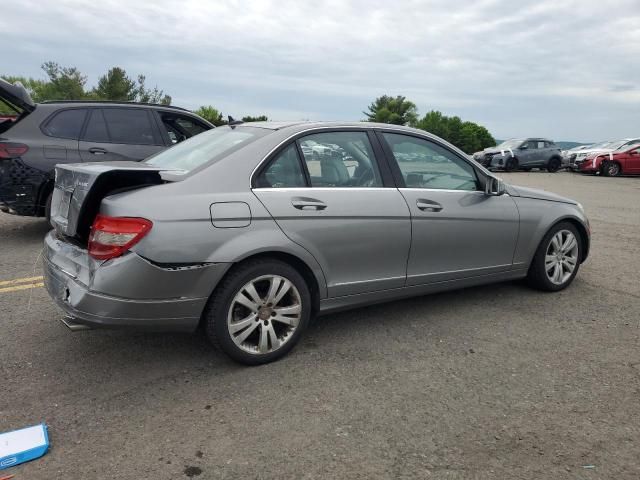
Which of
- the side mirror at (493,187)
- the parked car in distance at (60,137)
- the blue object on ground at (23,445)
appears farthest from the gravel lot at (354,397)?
the parked car in distance at (60,137)

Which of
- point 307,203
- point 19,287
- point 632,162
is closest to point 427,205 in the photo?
point 307,203

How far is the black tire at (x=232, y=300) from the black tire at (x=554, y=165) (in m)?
24.1

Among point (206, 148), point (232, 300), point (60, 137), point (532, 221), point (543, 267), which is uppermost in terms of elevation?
point (60, 137)

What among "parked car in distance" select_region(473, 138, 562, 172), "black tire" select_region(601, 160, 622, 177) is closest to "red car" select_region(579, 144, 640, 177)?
"black tire" select_region(601, 160, 622, 177)

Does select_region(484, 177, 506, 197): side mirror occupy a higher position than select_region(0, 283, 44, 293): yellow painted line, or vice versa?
select_region(484, 177, 506, 197): side mirror

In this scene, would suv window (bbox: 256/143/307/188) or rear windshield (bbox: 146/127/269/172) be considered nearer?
suv window (bbox: 256/143/307/188)

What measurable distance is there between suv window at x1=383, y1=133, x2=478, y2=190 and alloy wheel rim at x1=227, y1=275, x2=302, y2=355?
4.16 feet

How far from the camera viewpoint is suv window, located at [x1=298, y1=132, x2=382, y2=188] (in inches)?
142

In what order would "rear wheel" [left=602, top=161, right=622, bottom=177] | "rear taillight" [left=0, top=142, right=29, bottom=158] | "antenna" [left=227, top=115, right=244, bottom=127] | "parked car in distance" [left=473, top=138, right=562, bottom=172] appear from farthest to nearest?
"parked car in distance" [left=473, top=138, right=562, bottom=172] → "rear wheel" [left=602, top=161, right=622, bottom=177] → "rear taillight" [left=0, top=142, right=29, bottom=158] → "antenna" [left=227, top=115, right=244, bottom=127]

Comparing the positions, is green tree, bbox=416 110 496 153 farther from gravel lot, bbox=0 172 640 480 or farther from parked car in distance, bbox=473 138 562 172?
gravel lot, bbox=0 172 640 480

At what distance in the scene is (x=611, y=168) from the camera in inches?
862

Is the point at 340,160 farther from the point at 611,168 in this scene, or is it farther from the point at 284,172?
the point at 611,168

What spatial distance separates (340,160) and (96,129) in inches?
168

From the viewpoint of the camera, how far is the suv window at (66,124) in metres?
6.44
